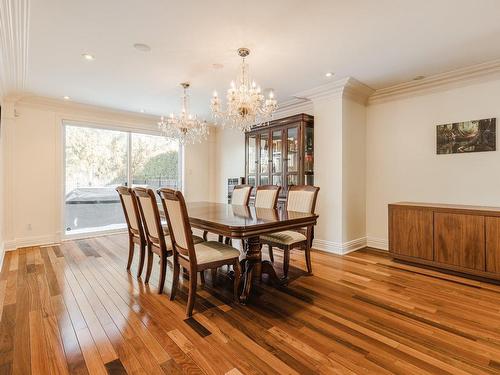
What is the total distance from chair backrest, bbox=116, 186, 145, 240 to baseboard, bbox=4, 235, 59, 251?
2.44m

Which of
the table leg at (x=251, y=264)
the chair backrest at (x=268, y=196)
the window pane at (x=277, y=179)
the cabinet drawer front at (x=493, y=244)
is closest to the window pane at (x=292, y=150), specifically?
the window pane at (x=277, y=179)

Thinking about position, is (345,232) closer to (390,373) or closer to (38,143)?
(390,373)

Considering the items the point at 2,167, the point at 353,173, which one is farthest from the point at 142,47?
the point at 353,173

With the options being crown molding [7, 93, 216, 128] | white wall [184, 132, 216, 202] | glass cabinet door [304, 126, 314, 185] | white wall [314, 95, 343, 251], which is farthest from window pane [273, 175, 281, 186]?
crown molding [7, 93, 216, 128]

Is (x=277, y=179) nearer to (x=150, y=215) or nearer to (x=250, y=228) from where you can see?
(x=150, y=215)

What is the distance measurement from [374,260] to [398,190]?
3.84 feet

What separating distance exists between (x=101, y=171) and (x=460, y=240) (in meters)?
5.78

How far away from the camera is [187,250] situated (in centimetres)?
208

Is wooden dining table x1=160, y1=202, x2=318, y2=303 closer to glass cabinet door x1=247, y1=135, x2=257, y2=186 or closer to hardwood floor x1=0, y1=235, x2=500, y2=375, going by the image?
hardwood floor x1=0, y1=235, x2=500, y2=375

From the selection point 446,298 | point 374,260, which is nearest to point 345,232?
point 374,260

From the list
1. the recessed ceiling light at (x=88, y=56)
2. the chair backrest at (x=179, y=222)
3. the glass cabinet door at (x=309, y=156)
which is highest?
the recessed ceiling light at (x=88, y=56)

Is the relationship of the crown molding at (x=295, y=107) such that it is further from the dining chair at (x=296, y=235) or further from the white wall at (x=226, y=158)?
the dining chair at (x=296, y=235)

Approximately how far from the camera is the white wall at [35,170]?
4121 millimetres

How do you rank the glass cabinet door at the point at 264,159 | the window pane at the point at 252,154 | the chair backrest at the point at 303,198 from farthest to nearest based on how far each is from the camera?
1. the window pane at the point at 252,154
2. the glass cabinet door at the point at 264,159
3. the chair backrest at the point at 303,198
